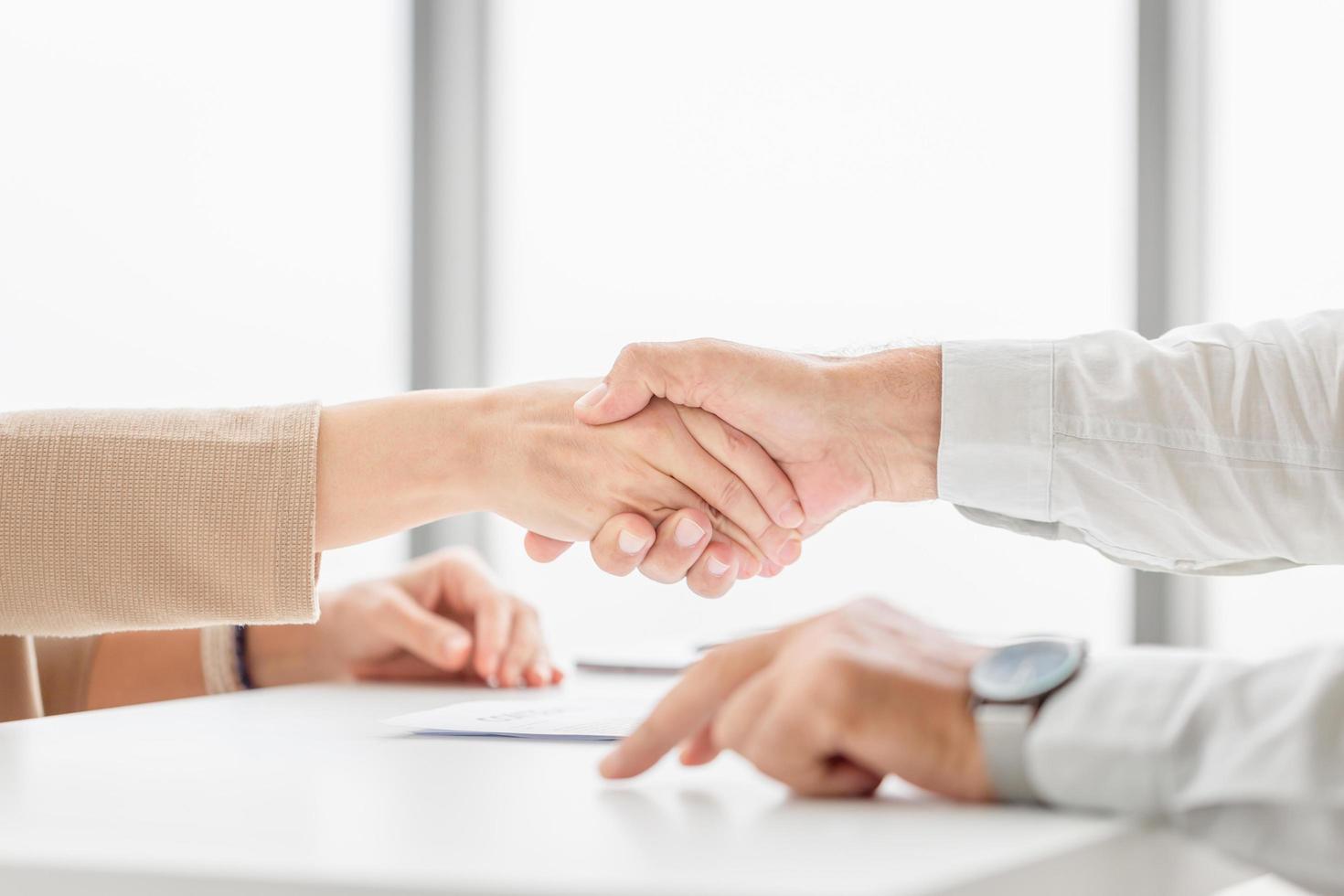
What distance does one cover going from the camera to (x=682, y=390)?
134 cm

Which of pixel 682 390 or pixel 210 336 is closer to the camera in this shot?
pixel 682 390

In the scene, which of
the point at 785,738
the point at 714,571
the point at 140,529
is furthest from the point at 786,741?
the point at 714,571

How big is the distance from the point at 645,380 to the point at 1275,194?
1452mm

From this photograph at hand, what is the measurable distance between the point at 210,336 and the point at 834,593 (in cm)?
133

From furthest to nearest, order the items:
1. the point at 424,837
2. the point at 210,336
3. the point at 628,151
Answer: the point at 628,151 → the point at 210,336 → the point at 424,837

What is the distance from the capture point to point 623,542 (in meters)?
1.37

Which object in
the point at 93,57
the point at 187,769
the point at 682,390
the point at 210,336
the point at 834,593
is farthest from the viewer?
the point at 834,593

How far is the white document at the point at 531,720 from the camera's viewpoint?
0.82m

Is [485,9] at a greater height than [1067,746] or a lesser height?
greater

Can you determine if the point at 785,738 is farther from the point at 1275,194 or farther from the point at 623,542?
the point at 1275,194

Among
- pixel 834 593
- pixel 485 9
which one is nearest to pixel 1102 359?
pixel 834 593


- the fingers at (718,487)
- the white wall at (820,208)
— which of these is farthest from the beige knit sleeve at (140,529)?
the white wall at (820,208)

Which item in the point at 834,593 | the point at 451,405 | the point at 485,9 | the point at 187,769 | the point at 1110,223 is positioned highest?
the point at 485,9

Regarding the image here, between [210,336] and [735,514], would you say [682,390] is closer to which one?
[735,514]
